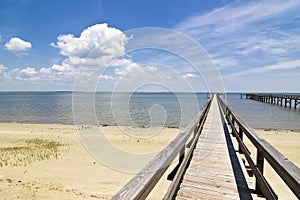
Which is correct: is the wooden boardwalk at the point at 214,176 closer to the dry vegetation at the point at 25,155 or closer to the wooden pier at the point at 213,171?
the wooden pier at the point at 213,171

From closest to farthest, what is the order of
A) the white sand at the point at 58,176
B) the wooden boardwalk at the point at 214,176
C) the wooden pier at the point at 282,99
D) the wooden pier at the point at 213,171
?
1. the wooden pier at the point at 213,171
2. the wooden boardwalk at the point at 214,176
3. the white sand at the point at 58,176
4. the wooden pier at the point at 282,99

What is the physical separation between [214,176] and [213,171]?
28cm

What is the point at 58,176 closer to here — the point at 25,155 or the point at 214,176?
the point at 25,155

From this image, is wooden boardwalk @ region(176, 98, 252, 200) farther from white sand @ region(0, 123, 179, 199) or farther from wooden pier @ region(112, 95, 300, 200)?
white sand @ region(0, 123, 179, 199)

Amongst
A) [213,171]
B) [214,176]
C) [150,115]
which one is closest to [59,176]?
[213,171]

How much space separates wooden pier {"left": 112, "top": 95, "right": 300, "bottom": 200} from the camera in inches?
69.2

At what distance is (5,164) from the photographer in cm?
969

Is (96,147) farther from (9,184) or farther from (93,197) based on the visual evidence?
(93,197)

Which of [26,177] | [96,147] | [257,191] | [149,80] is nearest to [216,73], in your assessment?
[149,80]

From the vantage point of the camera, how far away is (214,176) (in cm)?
428

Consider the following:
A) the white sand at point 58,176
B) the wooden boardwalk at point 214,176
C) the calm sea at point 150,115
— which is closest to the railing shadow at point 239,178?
the wooden boardwalk at point 214,176

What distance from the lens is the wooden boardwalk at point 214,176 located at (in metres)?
3.53

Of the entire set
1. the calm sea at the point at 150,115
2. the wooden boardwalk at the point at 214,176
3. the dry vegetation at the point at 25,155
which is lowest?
the calm sea at the point at 150,115

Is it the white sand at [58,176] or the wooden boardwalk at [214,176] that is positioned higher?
the wooden boardwalk at [214,176]
